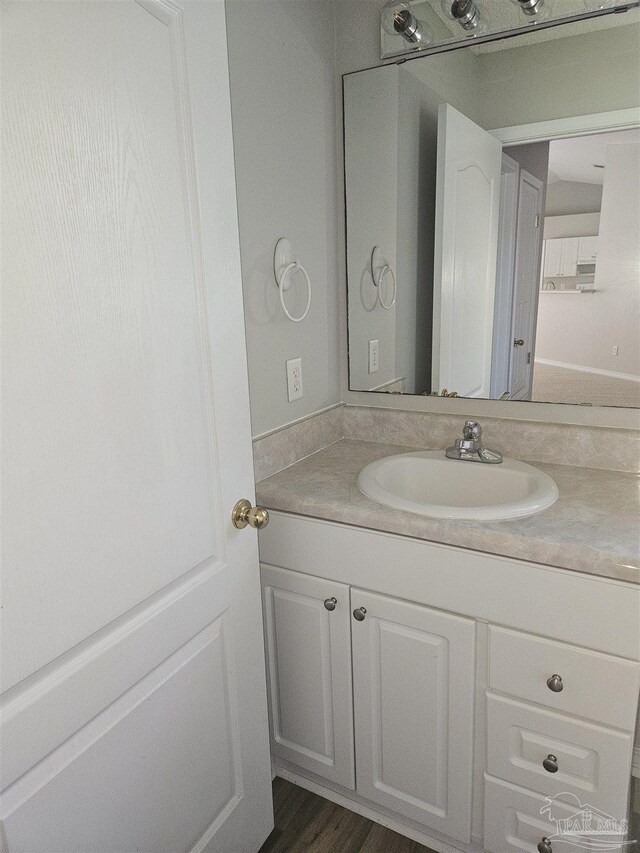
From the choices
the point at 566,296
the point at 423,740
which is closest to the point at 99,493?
the point at 423,740

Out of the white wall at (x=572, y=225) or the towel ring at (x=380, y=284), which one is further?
the towel ring at (x=380, y=284)

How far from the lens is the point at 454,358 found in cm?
169

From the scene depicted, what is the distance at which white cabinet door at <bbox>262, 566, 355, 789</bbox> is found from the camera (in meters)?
1.38

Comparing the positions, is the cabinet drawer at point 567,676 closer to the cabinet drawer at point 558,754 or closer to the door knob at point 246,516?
the cabinet drawer at point 558,754

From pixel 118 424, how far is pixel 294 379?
32.0 inches

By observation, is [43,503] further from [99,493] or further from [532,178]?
[532,178]

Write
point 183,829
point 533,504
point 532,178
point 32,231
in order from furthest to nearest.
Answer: point 532,178 < point 533,504 < point 183,829 < point 32,231

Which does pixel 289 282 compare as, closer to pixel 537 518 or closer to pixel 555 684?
pixel 537 518

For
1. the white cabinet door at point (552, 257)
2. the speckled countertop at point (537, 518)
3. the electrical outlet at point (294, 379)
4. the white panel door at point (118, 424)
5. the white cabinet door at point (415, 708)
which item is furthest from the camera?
the electrical outlet at point (294, 379)

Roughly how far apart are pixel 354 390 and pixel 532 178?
0.78 metres

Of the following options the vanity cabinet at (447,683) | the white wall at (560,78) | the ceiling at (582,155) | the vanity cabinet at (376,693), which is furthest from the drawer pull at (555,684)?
the white wall at (560,78)

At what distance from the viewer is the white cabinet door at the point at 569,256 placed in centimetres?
146

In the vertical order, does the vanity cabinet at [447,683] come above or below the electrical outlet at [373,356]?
below
